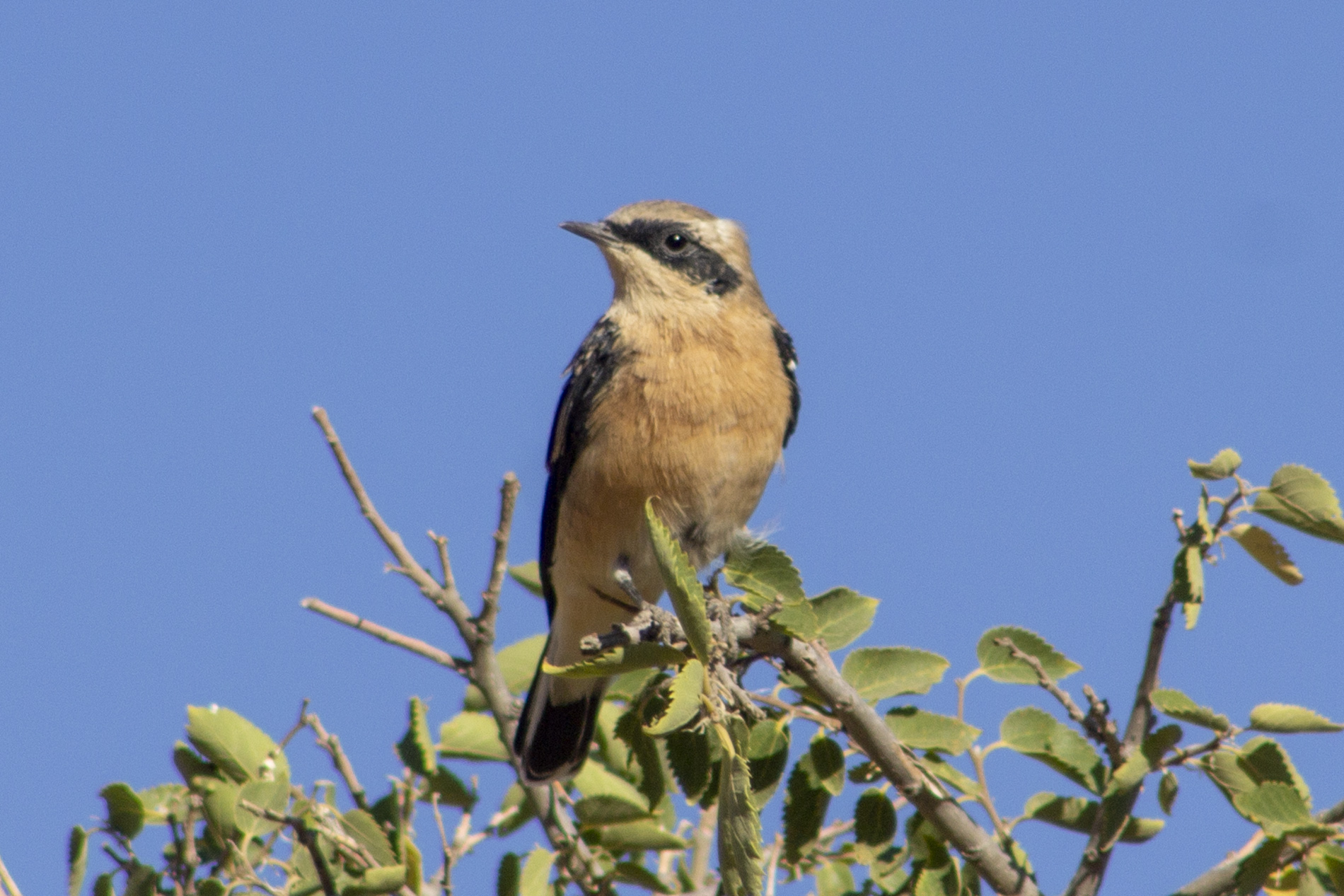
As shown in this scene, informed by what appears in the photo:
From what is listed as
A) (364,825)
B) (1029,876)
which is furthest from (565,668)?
(1029,876)

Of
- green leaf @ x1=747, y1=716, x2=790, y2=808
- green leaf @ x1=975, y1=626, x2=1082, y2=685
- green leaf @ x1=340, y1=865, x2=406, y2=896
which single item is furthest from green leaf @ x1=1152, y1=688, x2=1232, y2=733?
green leaf @ x1=340, y1=865, x2=406, y2=896

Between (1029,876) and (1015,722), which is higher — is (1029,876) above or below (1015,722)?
below

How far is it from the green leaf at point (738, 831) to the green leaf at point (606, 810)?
66.3 inches

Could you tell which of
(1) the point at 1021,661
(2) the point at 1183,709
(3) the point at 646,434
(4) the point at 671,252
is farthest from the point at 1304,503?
(4) the point at 671,252

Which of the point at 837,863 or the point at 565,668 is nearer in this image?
the point at 565,668

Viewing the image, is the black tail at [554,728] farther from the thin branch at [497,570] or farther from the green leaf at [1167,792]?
the green leaf at [1167,792]

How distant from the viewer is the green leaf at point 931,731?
14.4 ft

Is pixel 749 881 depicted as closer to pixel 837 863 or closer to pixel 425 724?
pixel 837 863

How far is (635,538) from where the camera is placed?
669 centimetres

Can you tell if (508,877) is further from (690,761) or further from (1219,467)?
(1219,467)

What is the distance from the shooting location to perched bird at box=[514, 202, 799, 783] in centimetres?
644

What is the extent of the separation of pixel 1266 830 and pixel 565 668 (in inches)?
74.8

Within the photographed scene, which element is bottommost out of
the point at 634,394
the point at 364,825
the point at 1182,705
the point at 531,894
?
the point at 531,894

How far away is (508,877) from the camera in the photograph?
4.73 metres
